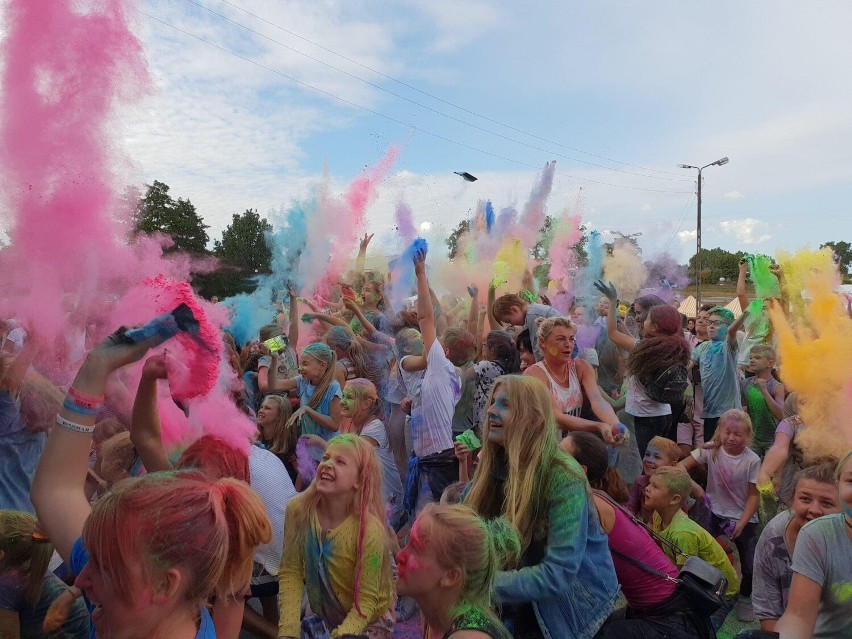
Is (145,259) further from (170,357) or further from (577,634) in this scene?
(577,634)

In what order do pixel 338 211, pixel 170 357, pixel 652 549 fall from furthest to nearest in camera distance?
pixel 338 211 < pixel 652 549 < pixel 170 357

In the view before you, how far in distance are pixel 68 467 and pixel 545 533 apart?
1.76m

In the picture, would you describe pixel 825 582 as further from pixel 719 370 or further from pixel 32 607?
pixel 719 370

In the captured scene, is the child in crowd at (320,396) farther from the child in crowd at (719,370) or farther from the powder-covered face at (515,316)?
the child in crowd at (719,370)

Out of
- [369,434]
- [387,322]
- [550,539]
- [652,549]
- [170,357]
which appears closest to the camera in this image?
[170,357]

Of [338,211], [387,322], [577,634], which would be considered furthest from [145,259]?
[338,211]

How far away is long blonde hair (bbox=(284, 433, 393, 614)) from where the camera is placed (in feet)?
10.1

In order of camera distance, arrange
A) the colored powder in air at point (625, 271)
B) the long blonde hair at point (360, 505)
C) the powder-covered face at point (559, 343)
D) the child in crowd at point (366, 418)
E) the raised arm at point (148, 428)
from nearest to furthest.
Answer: the raised arm at point (148, 428) < the long blonde hair at point (360, 505) < the powder-covered face at point (559, 343) < the child in crowd at point (366, 418) < the colored powder in air at point (625, 271)

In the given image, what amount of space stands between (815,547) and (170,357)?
2410 mm

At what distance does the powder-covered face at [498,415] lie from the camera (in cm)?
286

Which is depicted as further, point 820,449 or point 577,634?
point 820,449

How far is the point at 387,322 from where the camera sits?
8703 millimetres

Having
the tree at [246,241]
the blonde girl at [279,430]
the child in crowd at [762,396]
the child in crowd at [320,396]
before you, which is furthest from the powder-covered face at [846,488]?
the tree at [246,241]

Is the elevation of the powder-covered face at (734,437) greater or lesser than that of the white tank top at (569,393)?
lesser
